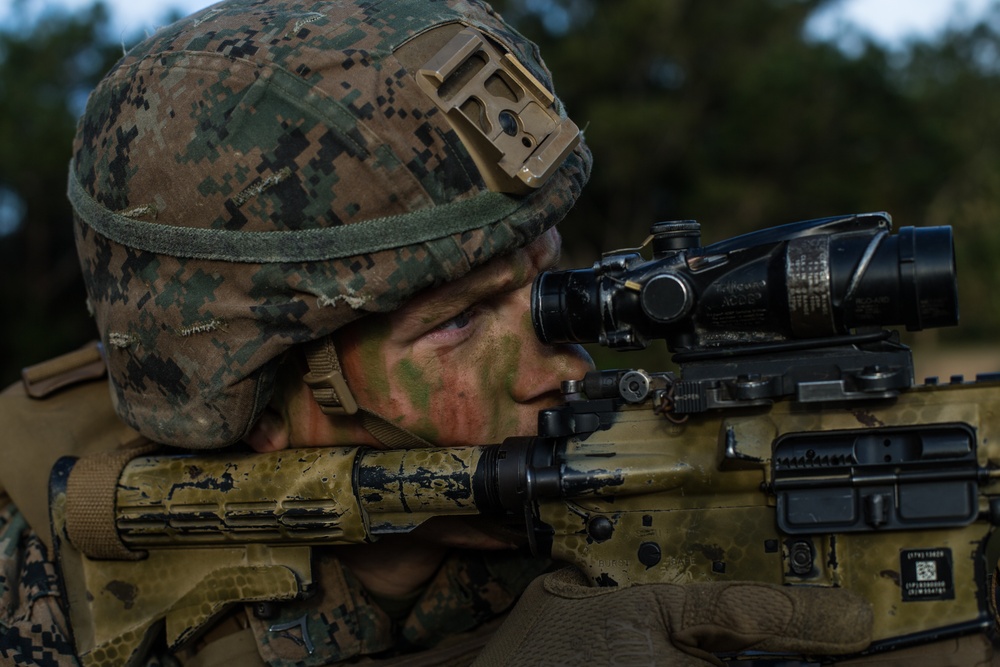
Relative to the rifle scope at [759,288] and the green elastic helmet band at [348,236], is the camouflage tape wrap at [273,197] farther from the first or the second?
the rifle scope at [759,288]

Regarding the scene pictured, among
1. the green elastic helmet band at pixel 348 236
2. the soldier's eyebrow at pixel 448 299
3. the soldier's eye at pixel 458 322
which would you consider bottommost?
the soldier's eye at pixel 458 322

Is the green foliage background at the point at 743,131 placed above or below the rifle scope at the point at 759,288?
below

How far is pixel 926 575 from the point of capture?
195 centimetres

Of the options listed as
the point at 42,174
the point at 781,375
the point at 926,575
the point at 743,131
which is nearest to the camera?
the point at 926,575

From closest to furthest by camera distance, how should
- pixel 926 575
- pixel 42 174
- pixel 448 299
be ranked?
pixel 926 575 < pixel 448 299 < pixel 42 174

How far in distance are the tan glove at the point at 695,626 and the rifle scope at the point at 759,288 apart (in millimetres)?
508

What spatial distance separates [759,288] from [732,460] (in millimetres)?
348

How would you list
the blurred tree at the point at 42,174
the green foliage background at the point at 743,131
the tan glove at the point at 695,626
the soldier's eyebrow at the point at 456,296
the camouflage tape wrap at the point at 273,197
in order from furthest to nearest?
1. the green foliage background at the point at 743,131
2. the blurred tree at the point at 42,174
3. the soldier's eyebrow at the point at 456,296
4. the camouflage tape wrap at the point at 273,197
5. the tan glove at the point at 695,626

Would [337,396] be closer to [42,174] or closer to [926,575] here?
[926,575]

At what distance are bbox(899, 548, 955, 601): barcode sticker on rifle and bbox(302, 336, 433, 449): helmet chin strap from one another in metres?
1.10

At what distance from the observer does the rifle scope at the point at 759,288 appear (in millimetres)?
1946

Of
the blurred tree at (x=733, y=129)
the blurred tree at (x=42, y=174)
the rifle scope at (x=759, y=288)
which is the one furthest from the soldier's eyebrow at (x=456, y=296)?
the blurred tree at (x=733, y=129)

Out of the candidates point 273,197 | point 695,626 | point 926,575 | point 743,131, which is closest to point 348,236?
point 273,197

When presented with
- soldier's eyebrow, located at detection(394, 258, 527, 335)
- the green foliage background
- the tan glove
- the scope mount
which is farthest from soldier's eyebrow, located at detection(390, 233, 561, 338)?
the green foliage background
